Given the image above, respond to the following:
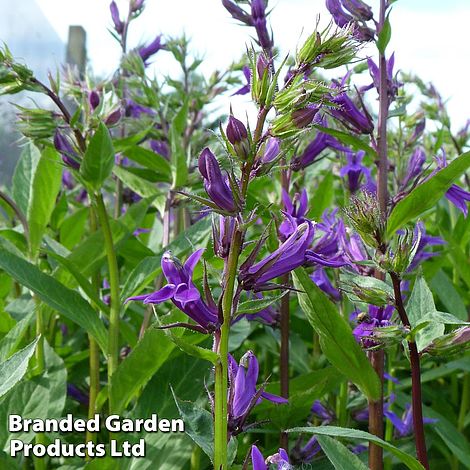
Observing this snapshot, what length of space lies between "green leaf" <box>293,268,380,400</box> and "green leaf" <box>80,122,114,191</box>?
0.49 m

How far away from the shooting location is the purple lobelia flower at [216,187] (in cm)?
75

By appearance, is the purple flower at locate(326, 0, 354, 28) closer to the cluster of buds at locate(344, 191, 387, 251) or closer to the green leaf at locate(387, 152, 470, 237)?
the green leaf at locate(387, 152, 470, 237)

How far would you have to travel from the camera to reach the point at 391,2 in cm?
129

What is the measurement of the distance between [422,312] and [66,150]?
0.78 metres

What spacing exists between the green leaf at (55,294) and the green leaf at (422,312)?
0.59 m

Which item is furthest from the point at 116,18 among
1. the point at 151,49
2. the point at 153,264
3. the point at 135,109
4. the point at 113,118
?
the point at 153,264

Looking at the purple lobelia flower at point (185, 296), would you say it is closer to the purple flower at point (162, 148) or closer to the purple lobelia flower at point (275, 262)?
the purple lobelia flower at point (275, 262)

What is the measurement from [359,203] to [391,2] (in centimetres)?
61

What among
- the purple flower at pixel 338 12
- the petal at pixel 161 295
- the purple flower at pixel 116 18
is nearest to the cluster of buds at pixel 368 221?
the petal at pixel 161 295

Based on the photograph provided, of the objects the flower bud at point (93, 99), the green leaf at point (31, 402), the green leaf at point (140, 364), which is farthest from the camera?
the flower bud at point (93, 99)

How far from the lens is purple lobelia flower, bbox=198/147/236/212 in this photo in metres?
0.75

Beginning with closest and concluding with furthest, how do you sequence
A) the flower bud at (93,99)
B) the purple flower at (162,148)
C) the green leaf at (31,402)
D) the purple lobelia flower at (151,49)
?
the green leaf at (31,402), the flower bud at (93,99), the purple flower at (162,148), the purple lobelia flower at (151,49)

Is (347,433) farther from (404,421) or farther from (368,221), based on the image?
(404,421)

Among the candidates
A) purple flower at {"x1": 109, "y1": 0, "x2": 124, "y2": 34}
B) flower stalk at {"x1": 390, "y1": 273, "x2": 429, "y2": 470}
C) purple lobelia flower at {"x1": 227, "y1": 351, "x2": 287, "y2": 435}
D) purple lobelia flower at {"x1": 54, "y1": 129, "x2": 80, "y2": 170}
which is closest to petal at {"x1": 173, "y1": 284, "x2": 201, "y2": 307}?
purple lobelia flower at {"x1": 227, "y1": 351, "x2": 287, "y2": 435}
